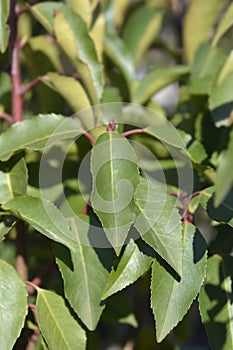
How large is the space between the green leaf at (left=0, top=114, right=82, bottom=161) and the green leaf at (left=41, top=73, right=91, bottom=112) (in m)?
0.10

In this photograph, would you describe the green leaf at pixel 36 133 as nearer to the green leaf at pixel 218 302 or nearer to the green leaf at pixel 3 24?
the green leaf at pixel 3 24

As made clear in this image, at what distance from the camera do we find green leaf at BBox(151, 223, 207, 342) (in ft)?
3.22

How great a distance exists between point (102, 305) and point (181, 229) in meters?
0.19

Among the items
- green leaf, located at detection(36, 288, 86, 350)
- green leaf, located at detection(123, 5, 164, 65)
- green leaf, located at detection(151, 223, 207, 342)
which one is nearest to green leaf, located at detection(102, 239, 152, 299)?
green leaf, located at detection(151, 223, 207, 342)

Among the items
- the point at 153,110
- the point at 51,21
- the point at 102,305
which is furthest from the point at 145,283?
the point at 51,21

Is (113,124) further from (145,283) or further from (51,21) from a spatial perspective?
(145,283)

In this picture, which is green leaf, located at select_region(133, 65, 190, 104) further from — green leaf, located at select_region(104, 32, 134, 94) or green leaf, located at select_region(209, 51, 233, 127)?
green leaf, located at select_region(209, 51, 233, 127)

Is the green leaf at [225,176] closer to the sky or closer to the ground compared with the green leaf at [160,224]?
closer to the sky

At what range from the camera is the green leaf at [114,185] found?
0.94 meters

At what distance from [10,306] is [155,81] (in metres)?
0.68

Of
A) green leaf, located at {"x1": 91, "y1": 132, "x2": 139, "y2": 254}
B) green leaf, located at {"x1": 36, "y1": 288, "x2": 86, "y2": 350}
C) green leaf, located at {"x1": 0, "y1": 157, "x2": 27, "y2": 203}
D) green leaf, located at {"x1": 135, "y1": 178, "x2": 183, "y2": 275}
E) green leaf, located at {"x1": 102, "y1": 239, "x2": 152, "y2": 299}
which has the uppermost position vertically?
green leaf, located at {"x1": 91, "y1": 132, "x2": 139, "y2": 254}

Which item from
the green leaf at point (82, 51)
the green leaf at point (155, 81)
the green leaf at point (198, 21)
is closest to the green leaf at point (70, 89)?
the green leaf at point (82, 51)

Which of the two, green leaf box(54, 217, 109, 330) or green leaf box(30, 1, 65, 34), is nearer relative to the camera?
green leaf box(54, 217, 109, 330)

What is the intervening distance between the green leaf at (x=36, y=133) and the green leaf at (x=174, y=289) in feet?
0.89
